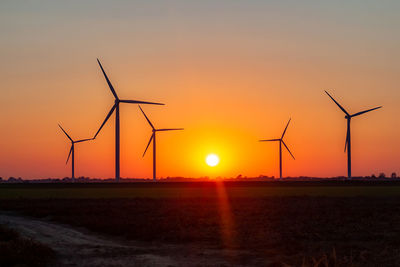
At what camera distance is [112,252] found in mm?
33906

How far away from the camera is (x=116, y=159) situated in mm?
112250

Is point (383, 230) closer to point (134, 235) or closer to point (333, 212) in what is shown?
point (333, 212)

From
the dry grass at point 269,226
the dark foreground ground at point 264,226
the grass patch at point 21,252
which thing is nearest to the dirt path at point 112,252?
the grass patch at point 21,252

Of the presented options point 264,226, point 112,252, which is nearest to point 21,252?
point 112,252

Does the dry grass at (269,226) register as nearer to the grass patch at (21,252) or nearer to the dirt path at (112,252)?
the dirt path at (112,252)

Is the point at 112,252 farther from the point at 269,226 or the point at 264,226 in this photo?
the point at 269,226

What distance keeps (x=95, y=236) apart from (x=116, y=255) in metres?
9.40

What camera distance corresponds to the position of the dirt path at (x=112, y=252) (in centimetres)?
3058

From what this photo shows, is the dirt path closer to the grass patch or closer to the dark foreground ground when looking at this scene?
the grass patch

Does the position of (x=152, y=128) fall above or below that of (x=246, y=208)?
above

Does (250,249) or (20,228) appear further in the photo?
(20,228)

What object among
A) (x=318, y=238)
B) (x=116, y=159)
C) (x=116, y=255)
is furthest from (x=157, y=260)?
(x=116, y=159)

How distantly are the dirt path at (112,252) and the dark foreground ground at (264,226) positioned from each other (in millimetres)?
1436

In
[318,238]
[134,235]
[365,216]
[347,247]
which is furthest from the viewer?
[365,216]
